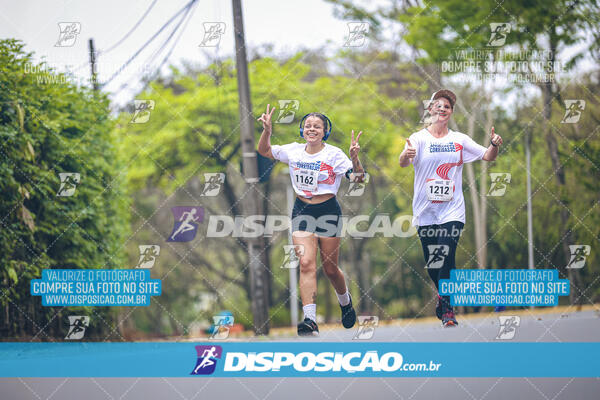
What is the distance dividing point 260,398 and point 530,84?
412 cm

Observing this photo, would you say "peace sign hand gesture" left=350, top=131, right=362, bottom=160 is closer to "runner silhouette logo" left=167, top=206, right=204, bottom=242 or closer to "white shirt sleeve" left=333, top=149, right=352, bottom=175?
"white shirt sleeve" left=333, top=149, right=352, bottom=175

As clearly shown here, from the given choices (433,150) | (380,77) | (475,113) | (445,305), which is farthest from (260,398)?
(380,77)

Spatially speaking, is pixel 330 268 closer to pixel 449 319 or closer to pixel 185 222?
pixel 449 319

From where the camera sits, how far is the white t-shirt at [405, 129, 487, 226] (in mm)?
6156

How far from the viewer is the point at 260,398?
231 inches

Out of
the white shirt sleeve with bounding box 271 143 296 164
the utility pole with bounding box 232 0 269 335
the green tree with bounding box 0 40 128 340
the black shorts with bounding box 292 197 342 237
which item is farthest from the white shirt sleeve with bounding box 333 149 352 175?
the green tree with bounding box 0 40 128 340

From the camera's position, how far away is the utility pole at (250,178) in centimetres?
714

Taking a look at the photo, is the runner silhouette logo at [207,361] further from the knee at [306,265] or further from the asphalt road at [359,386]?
the knee at [306,265]

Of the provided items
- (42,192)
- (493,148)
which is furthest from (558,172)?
(42,192)

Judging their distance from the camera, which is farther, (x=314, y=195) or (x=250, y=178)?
(x=250, y=178)

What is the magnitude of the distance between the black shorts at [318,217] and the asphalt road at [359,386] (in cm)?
99

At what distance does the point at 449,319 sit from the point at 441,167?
1393mm

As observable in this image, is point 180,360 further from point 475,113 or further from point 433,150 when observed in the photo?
point 475,113

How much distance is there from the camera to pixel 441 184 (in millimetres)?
6184
